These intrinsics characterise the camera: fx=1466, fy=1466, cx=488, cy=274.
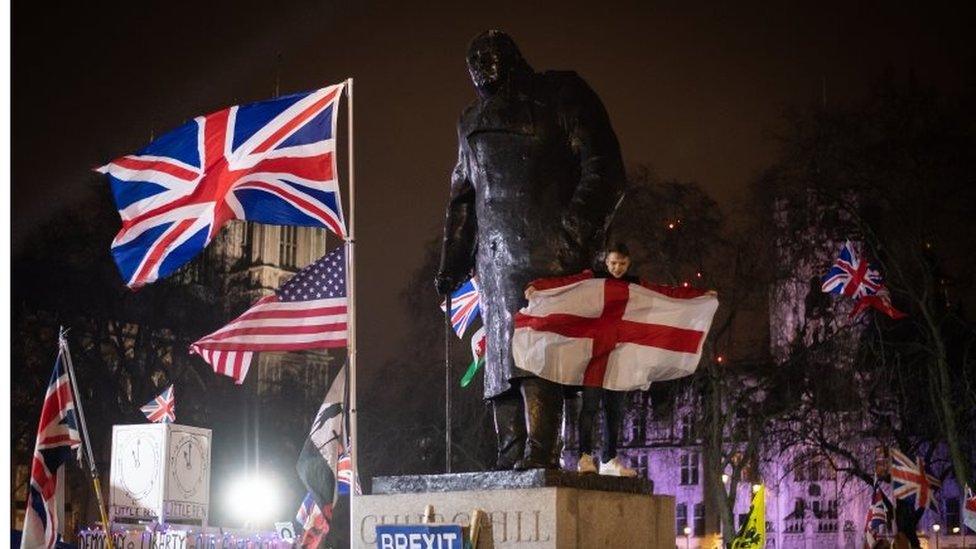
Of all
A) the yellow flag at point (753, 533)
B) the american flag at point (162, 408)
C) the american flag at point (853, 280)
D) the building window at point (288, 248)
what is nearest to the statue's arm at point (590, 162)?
the yellow flag at point (753, 533)

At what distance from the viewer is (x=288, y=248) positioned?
11175 cm

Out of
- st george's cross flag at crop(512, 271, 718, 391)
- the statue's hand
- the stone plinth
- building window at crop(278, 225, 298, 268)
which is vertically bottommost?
the stone plinth

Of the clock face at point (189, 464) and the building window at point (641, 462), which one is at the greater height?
the building window at point (641, 462)

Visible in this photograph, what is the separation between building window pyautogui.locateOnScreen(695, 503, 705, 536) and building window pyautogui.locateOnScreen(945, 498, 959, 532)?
15.2 m

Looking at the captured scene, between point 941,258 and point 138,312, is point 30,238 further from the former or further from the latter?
point 941,258

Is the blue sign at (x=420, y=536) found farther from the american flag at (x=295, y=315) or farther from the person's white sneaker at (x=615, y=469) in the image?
the american flag at (x=295, y=315)

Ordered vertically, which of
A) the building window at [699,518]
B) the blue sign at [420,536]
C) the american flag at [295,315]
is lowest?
the building window at [699,518]

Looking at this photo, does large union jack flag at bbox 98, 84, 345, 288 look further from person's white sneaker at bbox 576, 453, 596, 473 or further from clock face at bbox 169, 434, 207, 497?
clock face at bbox 169, 434, 207, 497

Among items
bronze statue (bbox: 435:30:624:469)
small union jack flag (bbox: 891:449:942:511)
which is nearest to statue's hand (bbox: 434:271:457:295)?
bronze statue (bbox: 435:30:624:469)

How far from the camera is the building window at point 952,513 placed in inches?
2643

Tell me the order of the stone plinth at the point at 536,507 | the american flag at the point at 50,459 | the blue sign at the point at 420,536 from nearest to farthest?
the blue sign at the point at 420,536
the stone plinth at the point at 536,507
the american flag at the point at 50,459

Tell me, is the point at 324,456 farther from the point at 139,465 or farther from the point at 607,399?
the point at 139,465

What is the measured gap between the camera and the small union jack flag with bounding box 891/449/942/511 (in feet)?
80.9

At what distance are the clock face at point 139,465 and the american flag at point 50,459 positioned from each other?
9.65 meters
